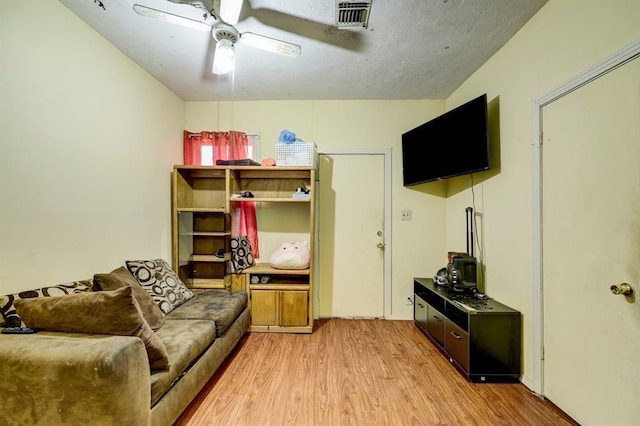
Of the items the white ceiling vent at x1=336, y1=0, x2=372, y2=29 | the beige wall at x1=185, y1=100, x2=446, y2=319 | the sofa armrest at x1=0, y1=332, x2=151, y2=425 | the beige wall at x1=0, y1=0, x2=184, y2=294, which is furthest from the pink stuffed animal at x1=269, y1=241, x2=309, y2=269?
the white ceiling vent at x1=336, y1=0, x2=372, y2=29

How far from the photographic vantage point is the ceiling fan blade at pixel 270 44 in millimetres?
1727

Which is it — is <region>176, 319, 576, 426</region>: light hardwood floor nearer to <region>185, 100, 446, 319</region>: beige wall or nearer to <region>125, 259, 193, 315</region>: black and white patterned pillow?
<region>125, 259, 193, 315</region>: black and white patterned pillow

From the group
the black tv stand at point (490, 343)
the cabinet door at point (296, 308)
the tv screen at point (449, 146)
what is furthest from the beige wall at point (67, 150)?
the black tv stand at point (490, 343)

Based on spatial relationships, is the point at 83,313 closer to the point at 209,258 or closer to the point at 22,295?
the point at 22,295

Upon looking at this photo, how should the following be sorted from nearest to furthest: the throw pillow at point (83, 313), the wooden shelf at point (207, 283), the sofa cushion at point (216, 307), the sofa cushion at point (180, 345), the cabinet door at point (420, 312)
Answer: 1. the throw pillow at point (83, 313)
2. the sofa cushion at point (180, 345)
3. the sofa cushion at point (216, 307)
4. the cabinet door at point (420, 312)
5. the wooden shelf at point (207, 283)

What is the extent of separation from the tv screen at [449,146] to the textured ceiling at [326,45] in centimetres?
49

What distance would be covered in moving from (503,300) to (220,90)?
352 centimetres

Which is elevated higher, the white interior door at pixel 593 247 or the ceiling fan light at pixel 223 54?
the ceiling fan light at pixel 223 54

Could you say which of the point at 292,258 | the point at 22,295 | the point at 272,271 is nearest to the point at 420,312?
the point at 292,258

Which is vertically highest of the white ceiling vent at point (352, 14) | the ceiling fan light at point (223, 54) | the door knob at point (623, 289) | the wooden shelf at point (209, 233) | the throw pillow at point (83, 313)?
the white ceiling vent at point (352, 14)

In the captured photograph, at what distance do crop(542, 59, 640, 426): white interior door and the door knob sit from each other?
0.09 feet

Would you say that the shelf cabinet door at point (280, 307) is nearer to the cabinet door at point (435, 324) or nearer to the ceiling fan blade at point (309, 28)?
the cabinet door at point (435, 324)

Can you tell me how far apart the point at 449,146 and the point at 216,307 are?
2.65 m

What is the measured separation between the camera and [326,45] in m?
2.12
